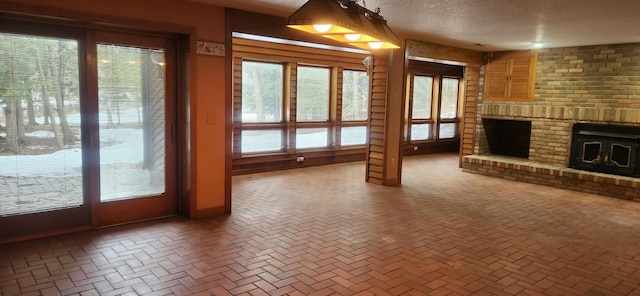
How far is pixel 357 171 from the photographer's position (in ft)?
25.6

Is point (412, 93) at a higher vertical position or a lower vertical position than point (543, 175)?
higher

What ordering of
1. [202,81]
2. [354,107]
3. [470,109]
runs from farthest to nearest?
1. [354,107]
2. [470,109]
3. [202,81]

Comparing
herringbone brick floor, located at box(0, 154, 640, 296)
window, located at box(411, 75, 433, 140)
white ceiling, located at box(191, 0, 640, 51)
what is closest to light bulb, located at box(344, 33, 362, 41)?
white ceiling, located at box(191, 0, 640, 51)

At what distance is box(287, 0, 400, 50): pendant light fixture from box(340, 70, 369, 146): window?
5.53 m

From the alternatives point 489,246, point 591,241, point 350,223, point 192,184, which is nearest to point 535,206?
point 591,241

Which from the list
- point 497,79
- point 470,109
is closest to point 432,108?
point 470,109

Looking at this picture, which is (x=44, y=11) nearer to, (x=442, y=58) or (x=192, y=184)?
(x=192, y=184)

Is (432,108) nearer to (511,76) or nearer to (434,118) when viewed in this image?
A: (434,118)

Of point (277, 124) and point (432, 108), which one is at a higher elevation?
point (432, 108)

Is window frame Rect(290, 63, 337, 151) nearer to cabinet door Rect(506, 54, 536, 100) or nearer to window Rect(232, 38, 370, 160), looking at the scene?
window Rect(232, 38, 370, 160)

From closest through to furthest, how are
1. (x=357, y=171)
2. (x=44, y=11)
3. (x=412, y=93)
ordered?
1. (x=44, y=11)
2. (x=357, y=171)
3. (x=412, y=93)

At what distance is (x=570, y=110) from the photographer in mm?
6973

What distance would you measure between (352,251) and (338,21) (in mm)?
2057

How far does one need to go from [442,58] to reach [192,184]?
15.4 feet
